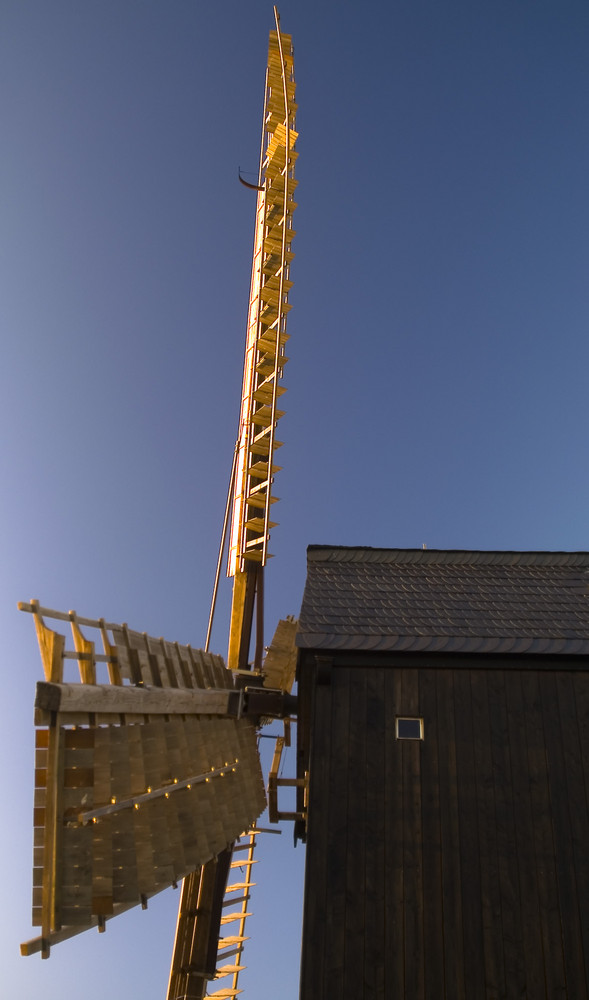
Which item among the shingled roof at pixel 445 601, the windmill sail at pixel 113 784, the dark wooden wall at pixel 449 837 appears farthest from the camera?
the shingled roof at pixel 445 601

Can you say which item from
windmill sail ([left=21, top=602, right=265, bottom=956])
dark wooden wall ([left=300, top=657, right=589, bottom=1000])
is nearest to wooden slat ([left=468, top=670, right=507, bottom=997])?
dark wooden wall ([left=300, top=657, right=589, bottom=1000])

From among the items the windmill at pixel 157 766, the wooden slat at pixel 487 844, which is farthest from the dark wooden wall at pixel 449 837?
the windmill at pixel 157 766

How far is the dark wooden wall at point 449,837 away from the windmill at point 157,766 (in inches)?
59.3

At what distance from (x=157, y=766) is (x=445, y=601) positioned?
528cm

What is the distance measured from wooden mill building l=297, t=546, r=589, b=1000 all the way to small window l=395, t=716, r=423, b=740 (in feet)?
Answer: 0.12

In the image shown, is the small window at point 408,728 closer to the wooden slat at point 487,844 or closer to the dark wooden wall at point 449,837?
the dark wooden wall at point 449,837

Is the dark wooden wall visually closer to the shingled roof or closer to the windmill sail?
the shingled roof

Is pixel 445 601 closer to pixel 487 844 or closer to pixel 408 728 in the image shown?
pixel 408 728

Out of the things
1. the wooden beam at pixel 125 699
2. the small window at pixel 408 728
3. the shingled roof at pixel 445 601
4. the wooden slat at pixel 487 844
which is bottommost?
the wooden slat at pixel 487 844

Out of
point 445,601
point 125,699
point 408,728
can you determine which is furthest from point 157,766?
point 445,601

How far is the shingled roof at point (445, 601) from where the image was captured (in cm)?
1030

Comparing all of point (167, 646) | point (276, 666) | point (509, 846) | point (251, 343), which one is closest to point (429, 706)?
point (509, 846)

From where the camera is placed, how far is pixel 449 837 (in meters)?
9.11

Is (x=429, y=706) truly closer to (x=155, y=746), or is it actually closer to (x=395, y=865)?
(x=395, y=865)
